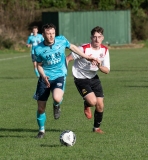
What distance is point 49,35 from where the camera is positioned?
966cm

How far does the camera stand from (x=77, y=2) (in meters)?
60.8

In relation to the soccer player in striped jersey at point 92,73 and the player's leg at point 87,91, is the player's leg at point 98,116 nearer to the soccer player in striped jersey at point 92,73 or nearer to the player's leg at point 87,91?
the soccer player in striped jersey at point 92,73

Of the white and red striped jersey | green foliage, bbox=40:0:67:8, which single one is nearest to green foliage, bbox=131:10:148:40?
green foliage, bbox=40:0:67:8

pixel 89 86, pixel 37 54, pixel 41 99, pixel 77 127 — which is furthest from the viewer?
pixel 77 127

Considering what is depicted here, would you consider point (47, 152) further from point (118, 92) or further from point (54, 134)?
point (118, 92)

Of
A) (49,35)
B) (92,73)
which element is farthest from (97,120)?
(49,35)

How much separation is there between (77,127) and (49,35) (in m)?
2.09

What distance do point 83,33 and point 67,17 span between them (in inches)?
74.4

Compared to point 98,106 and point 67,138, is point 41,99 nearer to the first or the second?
point 98,106

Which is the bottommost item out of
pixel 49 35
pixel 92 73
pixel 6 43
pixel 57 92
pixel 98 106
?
pixel 6 43

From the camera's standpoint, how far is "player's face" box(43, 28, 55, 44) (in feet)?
31.3

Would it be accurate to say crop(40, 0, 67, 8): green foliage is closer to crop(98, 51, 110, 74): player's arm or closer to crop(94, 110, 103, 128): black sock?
crop(98, 51, 110, 74): player's arm

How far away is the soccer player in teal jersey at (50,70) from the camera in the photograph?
9.86 metres

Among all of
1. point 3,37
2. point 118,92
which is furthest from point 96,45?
point 3,37
